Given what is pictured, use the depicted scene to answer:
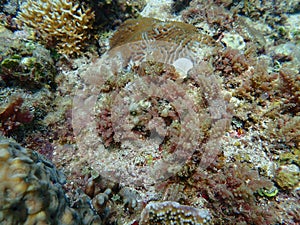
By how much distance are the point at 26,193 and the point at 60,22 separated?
440 cm

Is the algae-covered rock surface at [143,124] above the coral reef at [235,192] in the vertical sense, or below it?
above

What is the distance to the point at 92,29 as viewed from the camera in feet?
18.5

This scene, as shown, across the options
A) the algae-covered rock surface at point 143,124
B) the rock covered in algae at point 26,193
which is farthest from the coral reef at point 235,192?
the rock covered in algae at point 26,193

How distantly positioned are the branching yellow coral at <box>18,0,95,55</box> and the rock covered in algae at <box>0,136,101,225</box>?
11.8ft

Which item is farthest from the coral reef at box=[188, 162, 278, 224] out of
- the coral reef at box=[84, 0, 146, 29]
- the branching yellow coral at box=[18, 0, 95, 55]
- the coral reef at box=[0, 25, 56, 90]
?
the coral reef at box=[84, 0, 146, 29]

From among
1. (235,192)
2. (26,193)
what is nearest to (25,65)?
(26,193)

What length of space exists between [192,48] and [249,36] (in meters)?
1.69

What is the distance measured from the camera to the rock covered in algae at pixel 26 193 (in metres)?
2.00

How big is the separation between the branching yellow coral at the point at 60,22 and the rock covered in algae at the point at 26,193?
3603 mm

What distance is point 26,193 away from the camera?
6.86 ft

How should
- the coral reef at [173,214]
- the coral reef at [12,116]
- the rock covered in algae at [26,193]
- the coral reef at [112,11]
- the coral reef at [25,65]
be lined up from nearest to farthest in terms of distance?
the rock covered in algae at [26,193] → the coral reef at [173,214] → the coral reef at [12,116] → the coral reef at [25,65] → the coral reef at [112,11]

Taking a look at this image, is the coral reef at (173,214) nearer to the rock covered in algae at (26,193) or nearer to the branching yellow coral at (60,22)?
the rock covered in algae at (26,193)

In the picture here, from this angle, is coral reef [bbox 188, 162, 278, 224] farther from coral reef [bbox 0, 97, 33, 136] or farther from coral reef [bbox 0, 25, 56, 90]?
coral reef [bbox 0, 25, 56, 90]

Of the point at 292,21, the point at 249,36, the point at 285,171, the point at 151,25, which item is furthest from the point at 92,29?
the point at 292,21
